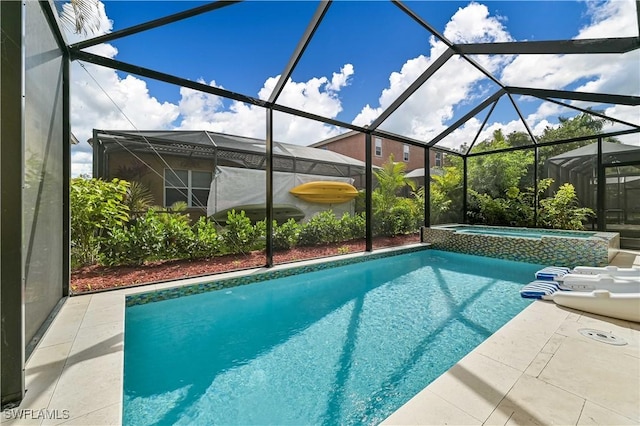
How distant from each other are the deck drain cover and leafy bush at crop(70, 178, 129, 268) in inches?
257

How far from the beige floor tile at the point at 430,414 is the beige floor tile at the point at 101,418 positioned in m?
1.61

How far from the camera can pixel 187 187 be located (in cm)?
681

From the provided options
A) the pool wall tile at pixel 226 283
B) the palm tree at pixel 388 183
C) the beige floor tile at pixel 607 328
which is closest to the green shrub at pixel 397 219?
the palm tree at pixel 388 183

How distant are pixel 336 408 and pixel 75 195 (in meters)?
4.78

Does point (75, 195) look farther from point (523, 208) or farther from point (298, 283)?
point (523, 208)

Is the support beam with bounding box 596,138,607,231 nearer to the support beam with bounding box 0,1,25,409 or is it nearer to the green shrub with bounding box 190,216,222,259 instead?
the green shrub with bounding box 190,216,222,259

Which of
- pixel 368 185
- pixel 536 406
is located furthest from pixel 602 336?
pixel 368 185

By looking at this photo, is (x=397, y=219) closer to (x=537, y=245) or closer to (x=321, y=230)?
(x=321, y=230)

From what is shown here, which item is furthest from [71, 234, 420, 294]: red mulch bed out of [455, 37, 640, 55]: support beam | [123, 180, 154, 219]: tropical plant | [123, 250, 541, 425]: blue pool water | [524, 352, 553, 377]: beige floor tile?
[455, 37, 640, 55]: support beam

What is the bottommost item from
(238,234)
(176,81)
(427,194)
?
(238,234)

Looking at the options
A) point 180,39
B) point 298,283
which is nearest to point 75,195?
point 180,39

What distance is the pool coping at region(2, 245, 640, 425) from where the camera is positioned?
1569 mm

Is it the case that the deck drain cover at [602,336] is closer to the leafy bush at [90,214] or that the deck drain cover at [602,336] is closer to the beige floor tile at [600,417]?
the beige floor tile at [600,417]

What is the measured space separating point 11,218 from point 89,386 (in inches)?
49.4
